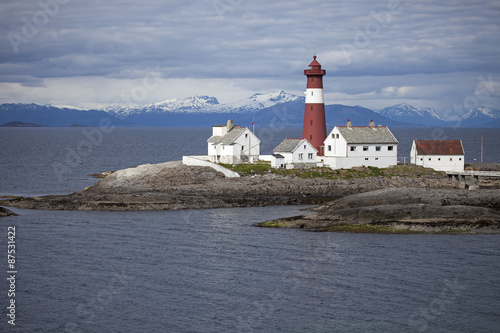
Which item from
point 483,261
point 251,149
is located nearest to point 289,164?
point 251,149

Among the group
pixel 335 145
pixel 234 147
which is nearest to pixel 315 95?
pixel 335 145

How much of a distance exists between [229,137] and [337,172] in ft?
38.6

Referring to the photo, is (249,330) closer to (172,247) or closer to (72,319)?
Answer: (72,319)

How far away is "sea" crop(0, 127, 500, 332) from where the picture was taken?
26.6 metres

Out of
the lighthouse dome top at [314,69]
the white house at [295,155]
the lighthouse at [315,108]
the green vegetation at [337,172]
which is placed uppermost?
the lighthouse dome top at [314,69]

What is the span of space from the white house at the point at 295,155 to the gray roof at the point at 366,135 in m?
3.58

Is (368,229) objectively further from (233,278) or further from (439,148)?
(439,148)

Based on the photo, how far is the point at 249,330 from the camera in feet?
84.3

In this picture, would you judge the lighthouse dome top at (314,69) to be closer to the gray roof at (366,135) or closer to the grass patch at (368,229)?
the gray roof at (366,135)

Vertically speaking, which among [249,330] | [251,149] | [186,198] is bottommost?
[249,330]

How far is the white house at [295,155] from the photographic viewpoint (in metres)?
62.7

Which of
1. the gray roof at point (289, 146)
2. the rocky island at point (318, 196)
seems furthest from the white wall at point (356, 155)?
the gray roof at point (289, 146)

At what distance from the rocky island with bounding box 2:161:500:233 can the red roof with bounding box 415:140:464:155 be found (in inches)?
135

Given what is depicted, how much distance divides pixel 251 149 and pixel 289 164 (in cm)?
560
